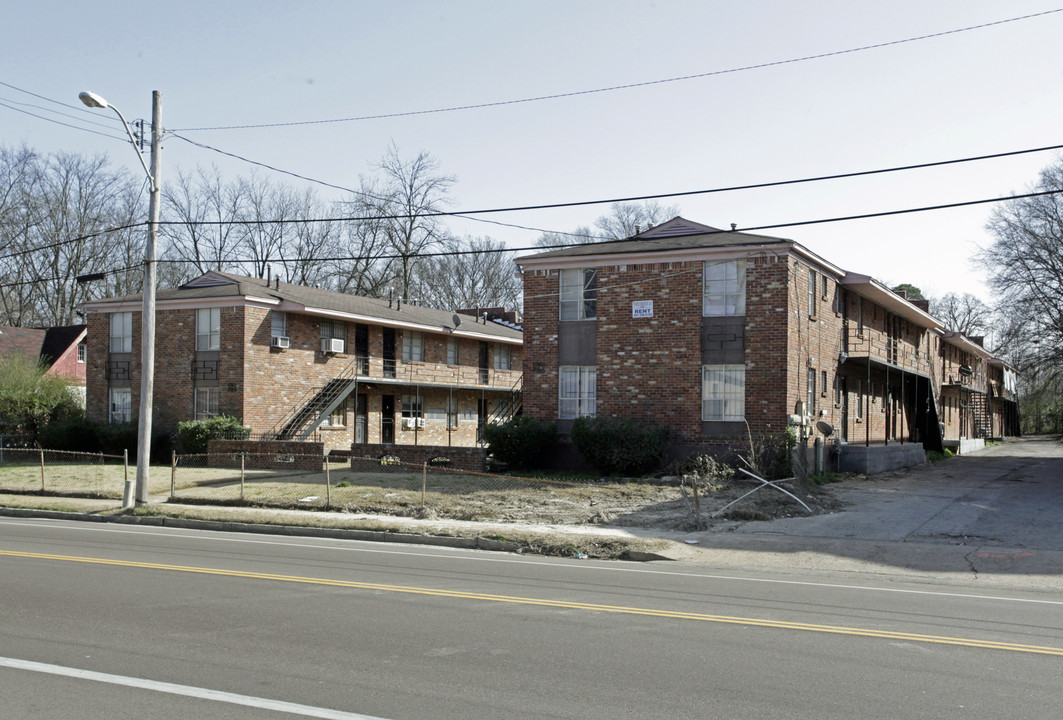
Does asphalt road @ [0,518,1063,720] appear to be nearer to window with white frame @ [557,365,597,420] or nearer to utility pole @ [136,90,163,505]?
utility pole @ [136,90,163,505]

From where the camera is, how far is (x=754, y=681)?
21.3ft

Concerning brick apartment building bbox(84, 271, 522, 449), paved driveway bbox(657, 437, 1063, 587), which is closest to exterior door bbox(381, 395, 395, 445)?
brick apartment building bbox(84, 271, 522, 449)

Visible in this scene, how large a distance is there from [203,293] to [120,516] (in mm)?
16659

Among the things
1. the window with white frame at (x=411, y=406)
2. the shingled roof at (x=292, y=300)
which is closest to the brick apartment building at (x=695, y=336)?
the shingled roof at (x=292, y=300)

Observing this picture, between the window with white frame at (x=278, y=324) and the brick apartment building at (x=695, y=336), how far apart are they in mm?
11198

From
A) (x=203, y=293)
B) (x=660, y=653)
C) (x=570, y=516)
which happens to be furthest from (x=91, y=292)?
(x=660, y=653)

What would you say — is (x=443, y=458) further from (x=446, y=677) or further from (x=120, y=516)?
(x=446, y=677)

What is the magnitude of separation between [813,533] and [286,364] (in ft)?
78.1

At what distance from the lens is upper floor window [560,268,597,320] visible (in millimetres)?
27781

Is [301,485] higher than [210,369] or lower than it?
lower

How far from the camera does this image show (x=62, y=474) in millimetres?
26609

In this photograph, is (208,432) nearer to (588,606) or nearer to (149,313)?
(149,313)

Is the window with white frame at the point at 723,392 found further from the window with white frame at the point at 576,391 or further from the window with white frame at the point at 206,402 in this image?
the window with white frame at the point at 206,402

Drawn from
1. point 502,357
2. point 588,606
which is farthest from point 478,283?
point 588,606
